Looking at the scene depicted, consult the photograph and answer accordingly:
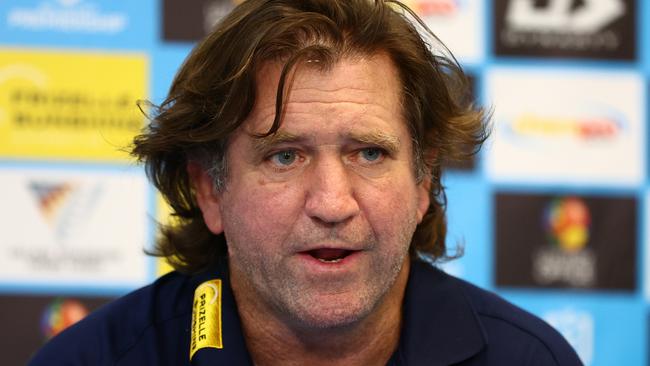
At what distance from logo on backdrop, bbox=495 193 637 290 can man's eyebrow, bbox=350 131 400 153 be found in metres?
1.86

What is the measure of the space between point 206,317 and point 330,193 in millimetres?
462

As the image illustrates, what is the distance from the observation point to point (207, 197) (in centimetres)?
237

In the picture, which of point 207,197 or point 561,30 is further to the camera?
point 561,30

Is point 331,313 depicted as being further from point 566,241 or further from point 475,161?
point 566,241

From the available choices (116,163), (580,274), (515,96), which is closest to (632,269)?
(580,274)

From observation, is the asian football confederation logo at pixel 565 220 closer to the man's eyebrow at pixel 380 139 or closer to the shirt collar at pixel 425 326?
the shirt collar at pixel 425 326

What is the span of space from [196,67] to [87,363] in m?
0.72

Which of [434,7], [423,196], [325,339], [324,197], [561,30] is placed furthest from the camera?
[561,30]

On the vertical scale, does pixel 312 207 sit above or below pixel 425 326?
above

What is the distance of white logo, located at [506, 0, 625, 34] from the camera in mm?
3953

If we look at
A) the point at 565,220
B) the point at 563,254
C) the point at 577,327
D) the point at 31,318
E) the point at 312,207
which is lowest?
the point at 577,327

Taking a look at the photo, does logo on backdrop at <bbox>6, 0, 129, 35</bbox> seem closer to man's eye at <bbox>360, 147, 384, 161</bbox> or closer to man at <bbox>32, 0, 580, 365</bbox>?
man at <bbox>32, 0, 580, 365</bbox>

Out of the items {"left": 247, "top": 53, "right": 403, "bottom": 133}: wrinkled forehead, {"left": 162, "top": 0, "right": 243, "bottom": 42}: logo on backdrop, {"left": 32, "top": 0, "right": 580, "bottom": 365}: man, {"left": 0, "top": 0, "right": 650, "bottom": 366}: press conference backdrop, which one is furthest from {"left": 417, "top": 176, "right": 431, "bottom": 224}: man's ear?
{"left": 162, "top": 0, "right": 243, "bottom": 42}: logo on backdrop

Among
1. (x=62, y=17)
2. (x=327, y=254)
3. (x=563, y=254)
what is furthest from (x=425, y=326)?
(x=62, y=17)
